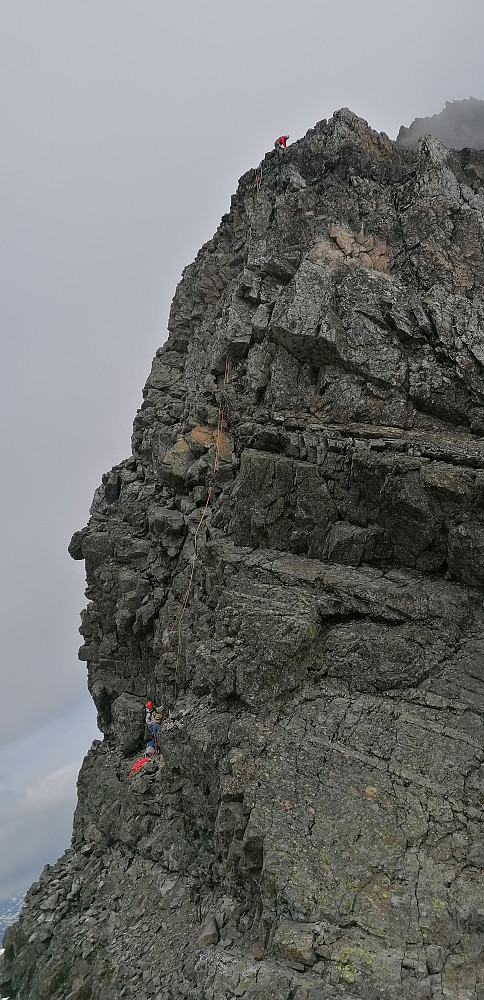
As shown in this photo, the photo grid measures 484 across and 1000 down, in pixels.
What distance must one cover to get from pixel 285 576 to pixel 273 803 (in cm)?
685

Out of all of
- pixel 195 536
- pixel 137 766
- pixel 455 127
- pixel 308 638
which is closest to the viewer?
pixel 308 638

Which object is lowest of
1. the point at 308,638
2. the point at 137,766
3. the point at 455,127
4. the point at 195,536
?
the point at 137,766

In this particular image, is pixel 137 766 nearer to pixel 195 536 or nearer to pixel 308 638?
pixel 195 536

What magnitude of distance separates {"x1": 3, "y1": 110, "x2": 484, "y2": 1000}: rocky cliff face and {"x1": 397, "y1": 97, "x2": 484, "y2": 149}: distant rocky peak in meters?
13.9

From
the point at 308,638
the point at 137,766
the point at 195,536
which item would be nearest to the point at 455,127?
the point at 195,536

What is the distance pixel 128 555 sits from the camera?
26.9 meters

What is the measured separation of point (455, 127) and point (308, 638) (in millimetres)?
41726

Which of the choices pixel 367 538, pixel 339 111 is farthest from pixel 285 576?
pixel 339 111

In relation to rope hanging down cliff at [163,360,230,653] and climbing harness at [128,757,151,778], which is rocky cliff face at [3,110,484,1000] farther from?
climbing harness at [128,757,151,778]

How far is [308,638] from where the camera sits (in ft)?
51.8

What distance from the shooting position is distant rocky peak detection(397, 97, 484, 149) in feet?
119

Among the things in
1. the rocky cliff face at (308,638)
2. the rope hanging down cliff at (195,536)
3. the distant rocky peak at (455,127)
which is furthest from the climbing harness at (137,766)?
the distant rocky peak at (455,127)

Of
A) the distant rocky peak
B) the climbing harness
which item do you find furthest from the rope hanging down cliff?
the distant rocky peak

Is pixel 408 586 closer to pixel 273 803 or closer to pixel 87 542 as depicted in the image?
pixel 273 803
